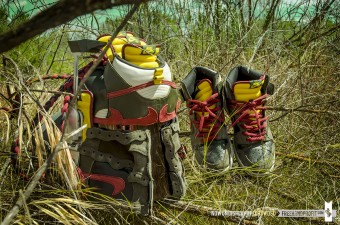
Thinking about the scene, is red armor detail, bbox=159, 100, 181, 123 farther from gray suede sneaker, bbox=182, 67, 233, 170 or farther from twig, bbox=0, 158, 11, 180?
twig, bbox=0, 158, 11, 180

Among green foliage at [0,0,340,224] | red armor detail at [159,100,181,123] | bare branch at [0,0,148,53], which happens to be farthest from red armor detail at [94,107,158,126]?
bare branch at [0,0,148,53]

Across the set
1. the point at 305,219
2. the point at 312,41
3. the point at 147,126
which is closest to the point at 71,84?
the point at 147,126

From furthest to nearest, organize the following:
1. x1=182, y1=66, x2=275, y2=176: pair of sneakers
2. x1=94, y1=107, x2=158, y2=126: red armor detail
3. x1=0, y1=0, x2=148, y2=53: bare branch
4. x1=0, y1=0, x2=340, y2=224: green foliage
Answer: x1=182, y1=66, x2=275, y2=176: pair of sneakers, x1=0, y1=0, x2=340, y2=224: green foliage, x1=94, y1=107, x2=158, y2=126: red armor detail, x1=0, y1=0, x2=148, y2=53: bare branch

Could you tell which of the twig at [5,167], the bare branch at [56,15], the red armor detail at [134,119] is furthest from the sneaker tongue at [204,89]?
the bare branch at [56,15]

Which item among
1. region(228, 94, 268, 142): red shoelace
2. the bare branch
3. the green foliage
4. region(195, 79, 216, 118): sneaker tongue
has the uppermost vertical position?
the bare branch

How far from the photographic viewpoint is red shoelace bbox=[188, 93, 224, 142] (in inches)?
53.4

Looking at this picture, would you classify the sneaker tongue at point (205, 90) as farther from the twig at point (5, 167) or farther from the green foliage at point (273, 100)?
the twig at point (5, 167)

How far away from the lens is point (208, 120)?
138cm

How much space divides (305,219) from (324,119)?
61cm

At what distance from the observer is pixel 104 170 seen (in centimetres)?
112

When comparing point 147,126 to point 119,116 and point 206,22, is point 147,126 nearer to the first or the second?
point 119,116

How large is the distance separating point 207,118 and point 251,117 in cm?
14

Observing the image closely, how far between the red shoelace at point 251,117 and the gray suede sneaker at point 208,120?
0.17 ft

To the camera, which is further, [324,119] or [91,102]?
[324,119]
